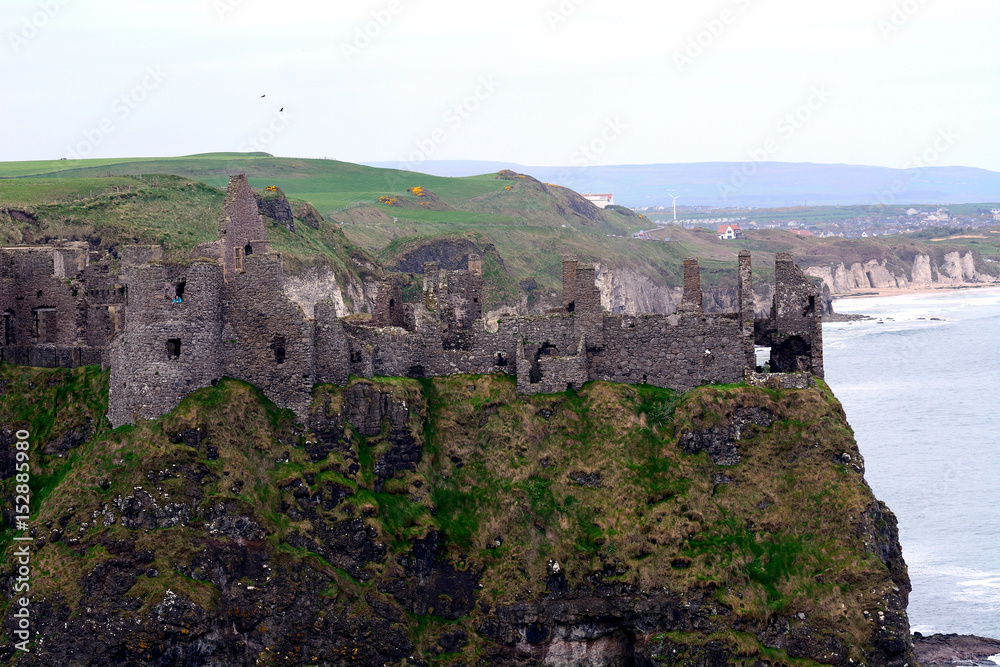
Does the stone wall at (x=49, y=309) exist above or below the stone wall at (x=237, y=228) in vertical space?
below

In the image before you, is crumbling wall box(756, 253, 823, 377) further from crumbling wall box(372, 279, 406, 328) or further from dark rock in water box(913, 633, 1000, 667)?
crumbling wall box(372, 279, 406, 328)

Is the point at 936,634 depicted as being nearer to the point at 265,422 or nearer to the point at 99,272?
the point at 265,422

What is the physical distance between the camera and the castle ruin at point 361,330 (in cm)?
5675

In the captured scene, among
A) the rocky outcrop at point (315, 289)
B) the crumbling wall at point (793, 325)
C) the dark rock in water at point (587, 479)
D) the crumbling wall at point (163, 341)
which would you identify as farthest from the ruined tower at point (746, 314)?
the rocky outcrop at point (315, 289)

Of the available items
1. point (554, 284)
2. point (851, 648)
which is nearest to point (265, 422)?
point (851, 648)

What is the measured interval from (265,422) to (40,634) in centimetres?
1200

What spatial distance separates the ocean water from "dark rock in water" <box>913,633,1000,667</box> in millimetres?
1542

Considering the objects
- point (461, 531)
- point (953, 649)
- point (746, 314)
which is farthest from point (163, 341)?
point (953, 649)

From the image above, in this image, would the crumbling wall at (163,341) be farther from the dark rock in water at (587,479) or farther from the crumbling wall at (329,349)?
the dark rock in water at (587,479)

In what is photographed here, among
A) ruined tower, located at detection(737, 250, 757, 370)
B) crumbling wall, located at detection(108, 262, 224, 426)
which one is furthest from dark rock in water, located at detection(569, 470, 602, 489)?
crumbling wall, located at detection(108, 262, 224, 426)

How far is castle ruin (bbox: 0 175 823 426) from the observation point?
56.8m

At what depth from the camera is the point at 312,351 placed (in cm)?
5756

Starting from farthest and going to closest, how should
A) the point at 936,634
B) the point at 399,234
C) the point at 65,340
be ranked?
the point at 399,234 → the point at 936,634 → the point at 65,340

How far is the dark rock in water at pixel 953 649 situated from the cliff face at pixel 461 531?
9046 millimetres
